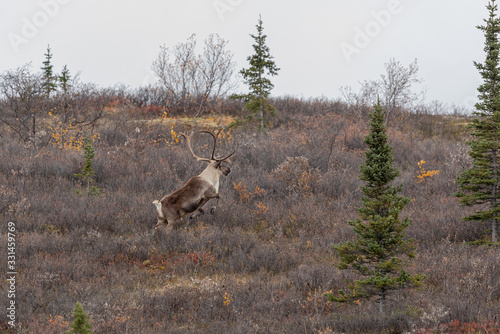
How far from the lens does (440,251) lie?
7.88 metres

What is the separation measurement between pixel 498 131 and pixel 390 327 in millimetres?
4612

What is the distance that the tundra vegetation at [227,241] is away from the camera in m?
5.61

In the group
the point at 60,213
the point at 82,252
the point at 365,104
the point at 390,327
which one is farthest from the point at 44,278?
the point at 365,104

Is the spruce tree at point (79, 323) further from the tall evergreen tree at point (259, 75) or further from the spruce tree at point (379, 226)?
the tall evergreen tree at point (259, 75)

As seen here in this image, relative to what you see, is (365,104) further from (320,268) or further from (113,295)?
(113,295)

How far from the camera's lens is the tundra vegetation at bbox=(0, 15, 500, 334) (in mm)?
5605

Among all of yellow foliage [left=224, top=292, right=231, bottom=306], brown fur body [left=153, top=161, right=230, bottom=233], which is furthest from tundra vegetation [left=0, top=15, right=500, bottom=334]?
brown fur body [left=153, top=161, right=230, bottom=233]

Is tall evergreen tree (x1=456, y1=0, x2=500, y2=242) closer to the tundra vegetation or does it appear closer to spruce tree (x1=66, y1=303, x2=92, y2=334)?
the tundra vegetation

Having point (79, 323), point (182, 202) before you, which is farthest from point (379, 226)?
point (182, 202)

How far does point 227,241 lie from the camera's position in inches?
339

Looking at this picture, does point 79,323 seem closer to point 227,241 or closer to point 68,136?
point 227,241

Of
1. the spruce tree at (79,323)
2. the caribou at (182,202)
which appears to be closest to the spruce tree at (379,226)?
the spruce tree at (79,323)

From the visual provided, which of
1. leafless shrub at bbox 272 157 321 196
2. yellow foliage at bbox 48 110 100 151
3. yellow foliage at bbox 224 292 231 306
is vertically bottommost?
yellow foliage at bbox 224 292 231 306

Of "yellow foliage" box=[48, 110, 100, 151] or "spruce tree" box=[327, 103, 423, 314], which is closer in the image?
"spruce tree" box=[327, 103, 423, 314]
